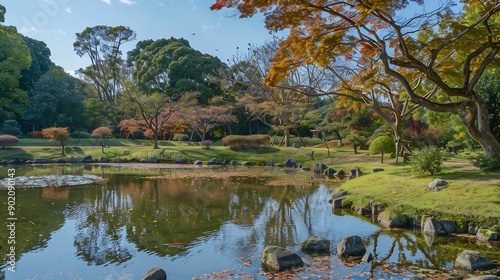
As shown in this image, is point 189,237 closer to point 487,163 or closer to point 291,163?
point 487,163

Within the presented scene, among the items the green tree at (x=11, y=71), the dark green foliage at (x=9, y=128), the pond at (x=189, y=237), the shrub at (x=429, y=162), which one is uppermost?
the green tree at (x=11, y=71)

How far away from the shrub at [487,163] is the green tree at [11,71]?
3409cm

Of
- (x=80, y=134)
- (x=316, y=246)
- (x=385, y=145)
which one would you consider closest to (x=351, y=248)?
(x=316, y=246)

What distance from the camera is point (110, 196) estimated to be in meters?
13.3

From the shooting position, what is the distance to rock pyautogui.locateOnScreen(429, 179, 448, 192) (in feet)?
34.5

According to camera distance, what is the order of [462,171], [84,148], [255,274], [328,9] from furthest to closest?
[84,148] → [462,171] → [328,9] → [255,274]

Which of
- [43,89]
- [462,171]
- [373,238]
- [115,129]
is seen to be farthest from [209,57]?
[373,238]

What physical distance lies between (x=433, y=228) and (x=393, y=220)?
896mm

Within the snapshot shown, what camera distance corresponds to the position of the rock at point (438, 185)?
1052 centimetres

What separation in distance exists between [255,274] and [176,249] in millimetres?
1937

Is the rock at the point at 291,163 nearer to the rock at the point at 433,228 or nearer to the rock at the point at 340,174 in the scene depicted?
the rock at the point at 340,174

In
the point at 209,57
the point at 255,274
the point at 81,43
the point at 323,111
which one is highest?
the point at 81,43

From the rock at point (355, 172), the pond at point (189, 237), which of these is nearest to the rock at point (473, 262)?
the pond at point (189, 237)

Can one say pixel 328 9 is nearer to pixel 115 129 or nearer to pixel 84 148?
pixel 84 148
